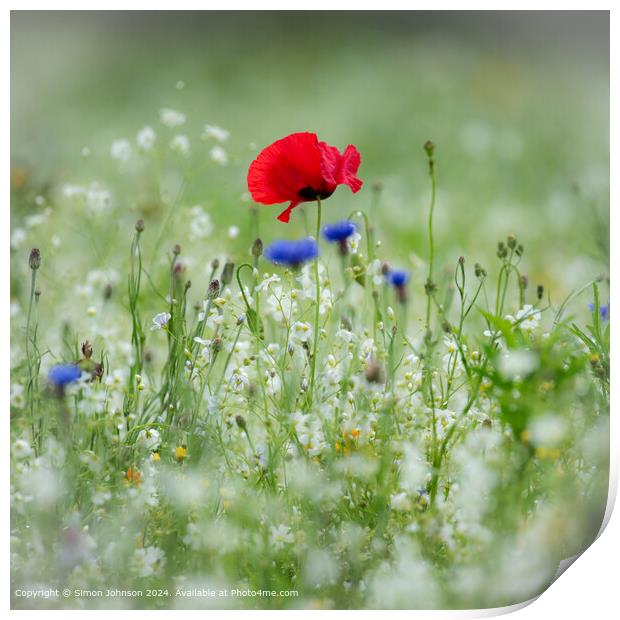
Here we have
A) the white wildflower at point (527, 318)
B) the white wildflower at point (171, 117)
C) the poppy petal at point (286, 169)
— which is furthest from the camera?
the white wildflower at point (171, 117)

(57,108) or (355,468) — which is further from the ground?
(57,108)

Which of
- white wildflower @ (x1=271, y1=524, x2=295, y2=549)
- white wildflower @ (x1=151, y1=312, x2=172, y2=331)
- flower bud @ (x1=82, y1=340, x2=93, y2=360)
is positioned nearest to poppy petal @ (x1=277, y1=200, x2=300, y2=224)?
white wildflower @ (x1=151, y1=312, x2=172, y2=331)

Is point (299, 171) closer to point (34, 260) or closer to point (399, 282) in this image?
point (399, 282)

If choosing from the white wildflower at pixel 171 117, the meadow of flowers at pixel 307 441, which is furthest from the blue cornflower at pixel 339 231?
the white wildflower at pixel 171 117

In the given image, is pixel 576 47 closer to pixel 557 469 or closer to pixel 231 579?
pixel 557 469

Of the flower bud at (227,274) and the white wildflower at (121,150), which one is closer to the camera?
the flower bud at (227,274)

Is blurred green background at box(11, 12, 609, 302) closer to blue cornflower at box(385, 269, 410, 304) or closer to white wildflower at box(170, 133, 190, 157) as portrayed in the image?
white wildflower at box(170, 133, 190, 157)

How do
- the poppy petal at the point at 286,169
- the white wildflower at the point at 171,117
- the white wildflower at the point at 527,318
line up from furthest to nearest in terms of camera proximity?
the white wildflower at the point at 171,117, the white wildflower at the point at 527,318, the poppy petal at the point at 286,169

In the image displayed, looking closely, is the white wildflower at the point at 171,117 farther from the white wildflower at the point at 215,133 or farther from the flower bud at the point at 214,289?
the flower bud at the point at 214,289

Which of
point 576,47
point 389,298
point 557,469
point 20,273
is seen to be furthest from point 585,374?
point 20,273
